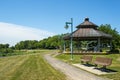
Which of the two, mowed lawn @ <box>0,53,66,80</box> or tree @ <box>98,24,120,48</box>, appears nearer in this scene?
mowed lawn @ <box>0,53,66,80</box>

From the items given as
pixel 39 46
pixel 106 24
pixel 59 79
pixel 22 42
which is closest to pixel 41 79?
pixel 59 79

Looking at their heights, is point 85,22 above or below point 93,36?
above

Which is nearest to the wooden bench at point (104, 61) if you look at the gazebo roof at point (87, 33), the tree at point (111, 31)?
the gazebo roof at point (87, 33)

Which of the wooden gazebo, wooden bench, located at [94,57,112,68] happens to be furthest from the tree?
wooden bench, located at [94,57,112,68]

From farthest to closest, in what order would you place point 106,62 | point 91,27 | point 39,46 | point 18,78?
point 39,46, point 91,27, point 106,62, point 18,78

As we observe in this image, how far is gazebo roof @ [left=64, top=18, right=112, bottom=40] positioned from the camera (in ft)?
140

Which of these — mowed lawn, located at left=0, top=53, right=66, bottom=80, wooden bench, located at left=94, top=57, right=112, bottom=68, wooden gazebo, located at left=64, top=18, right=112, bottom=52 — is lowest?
mowed lawn, located at left=0, top=53, right=66, bottom=80

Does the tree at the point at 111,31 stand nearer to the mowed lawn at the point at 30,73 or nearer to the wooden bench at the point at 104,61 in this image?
the mowed lawn at the point at 30,73

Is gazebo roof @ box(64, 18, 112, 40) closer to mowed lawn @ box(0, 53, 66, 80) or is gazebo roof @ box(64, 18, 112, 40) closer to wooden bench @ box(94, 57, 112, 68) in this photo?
mowed lawn @ box(0, 53, 66, 80)

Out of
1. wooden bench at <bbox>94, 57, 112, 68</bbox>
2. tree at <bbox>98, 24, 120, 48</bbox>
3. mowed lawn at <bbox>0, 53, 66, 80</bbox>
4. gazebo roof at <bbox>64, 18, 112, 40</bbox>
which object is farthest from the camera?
tree at <bbox>98, 24, 120, 48</bbox>

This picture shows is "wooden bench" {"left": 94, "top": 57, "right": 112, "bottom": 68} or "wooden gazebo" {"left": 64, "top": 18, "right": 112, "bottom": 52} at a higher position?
"wooden gazebo" {"left": 64, "top": 18, "right": 112, "bottom": 52}

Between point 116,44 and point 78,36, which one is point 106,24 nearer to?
point 116,44

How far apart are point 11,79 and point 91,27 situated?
3373 centimetres

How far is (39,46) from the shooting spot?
152625 mm
